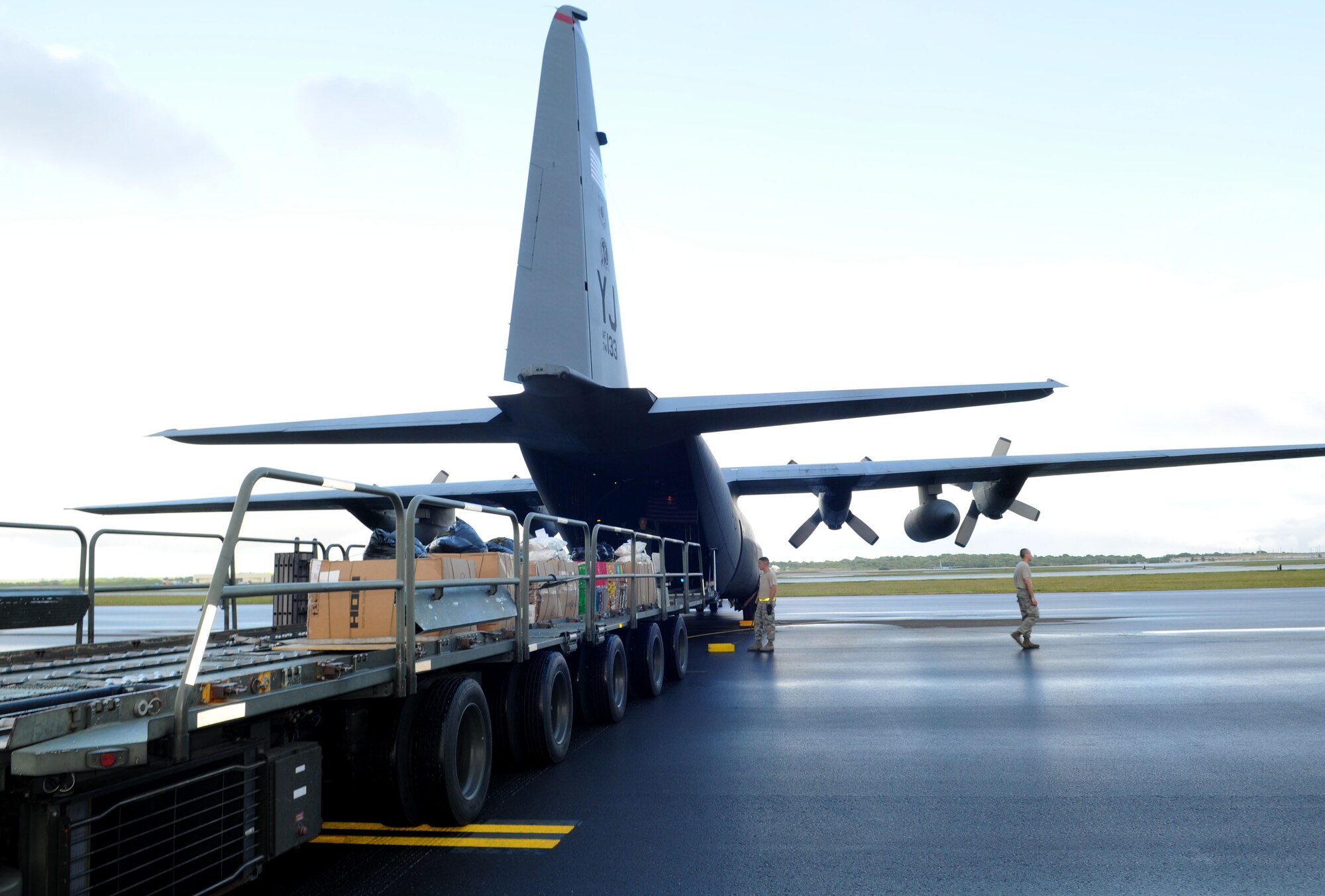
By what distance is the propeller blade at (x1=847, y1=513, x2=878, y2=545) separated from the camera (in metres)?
27.2

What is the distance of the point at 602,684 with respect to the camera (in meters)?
9.71

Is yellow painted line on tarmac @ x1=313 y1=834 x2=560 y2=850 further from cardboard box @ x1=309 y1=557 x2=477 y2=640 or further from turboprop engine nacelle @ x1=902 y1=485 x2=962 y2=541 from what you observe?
turboprop engine nacelle @ x1=902 y1=485 x2=962 y2=541

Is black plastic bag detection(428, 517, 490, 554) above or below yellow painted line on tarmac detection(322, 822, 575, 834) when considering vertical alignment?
above

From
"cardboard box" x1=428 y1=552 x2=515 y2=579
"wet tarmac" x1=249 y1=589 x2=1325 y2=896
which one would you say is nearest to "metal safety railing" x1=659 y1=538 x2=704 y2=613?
"wet tarmac" x1=249 y1=589 x2=1325 y2=896

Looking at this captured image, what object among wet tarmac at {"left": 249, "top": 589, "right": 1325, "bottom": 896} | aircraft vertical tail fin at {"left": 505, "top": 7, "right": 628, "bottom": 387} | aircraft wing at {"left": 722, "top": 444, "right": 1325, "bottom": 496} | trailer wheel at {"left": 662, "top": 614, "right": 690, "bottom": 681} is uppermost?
aircraft vertical tail fin at {"left": 505, "top": 7, "right": 628, "bottom": 387}

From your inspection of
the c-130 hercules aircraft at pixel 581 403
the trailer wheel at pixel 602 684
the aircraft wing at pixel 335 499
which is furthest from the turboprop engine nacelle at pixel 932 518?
the trailer wheel at pixel 602 684

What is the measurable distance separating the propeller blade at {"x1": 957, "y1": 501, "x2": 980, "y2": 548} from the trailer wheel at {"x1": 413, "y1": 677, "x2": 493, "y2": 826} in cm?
2190

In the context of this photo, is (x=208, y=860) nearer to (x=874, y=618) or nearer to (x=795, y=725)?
(x=795, y=725)

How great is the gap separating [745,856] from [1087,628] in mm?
17211

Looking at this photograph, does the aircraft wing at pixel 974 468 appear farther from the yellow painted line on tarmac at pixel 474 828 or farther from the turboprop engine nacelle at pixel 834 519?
the yellow painted line on tarmac at pixel 474 828

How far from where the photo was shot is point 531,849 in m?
5.59

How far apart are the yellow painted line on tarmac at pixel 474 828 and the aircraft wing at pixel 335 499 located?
16.8 m

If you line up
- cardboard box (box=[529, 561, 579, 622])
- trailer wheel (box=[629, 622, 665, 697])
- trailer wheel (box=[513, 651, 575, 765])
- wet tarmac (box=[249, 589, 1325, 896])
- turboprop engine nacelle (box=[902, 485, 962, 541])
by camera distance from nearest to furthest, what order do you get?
wet tarmac (box=[249, 589, 1325, 896]) < trailer wheel (box=[513, 651, 575, 765]) < cardboard box (box=[529, 561, 579, 622]) < trailer wheel (box=[629, 622, 665, 697]) < turboprop engine nacelle (box=[902, 485, 962, 541])

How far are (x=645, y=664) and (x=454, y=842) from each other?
599 cm
